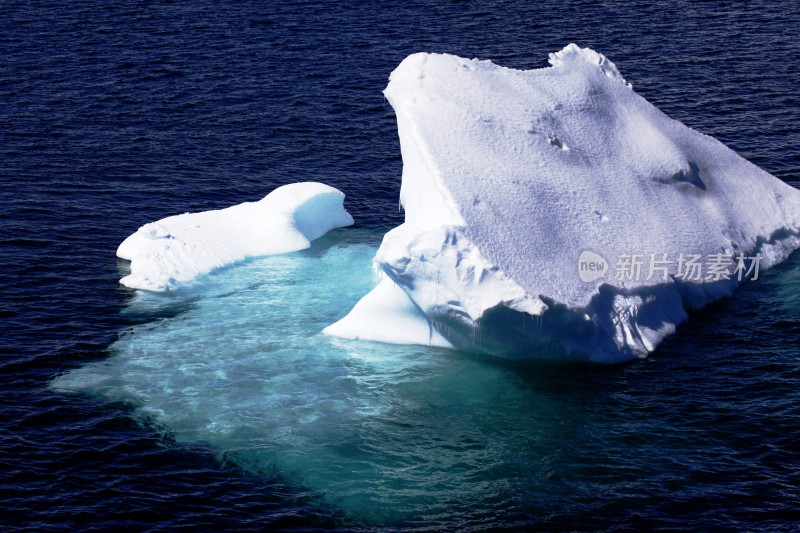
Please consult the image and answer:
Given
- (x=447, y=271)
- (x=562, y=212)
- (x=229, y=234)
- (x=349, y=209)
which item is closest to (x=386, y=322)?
(x=447, y=271)

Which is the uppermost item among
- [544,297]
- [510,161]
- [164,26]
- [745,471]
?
[164,26]

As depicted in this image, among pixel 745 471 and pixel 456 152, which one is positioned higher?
pixel 456 152

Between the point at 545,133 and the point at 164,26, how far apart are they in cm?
3228

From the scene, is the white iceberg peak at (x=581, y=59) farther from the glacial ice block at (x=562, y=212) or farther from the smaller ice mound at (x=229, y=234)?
the smaller ice mound at (x=229, y=234)

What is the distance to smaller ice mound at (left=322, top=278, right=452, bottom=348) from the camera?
32.8 meters

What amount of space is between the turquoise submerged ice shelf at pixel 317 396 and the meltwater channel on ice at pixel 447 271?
0.08 metres

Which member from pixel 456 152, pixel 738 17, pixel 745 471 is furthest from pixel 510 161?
pixel 738 17

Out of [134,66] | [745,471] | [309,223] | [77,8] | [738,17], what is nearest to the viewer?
[745,471]

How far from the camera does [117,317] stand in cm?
3438

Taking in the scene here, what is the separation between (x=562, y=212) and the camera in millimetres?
32688

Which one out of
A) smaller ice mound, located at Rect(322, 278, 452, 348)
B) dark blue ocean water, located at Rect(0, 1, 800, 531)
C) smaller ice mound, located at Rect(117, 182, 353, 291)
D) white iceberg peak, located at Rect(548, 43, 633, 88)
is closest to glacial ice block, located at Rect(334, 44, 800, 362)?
white iceberg peak, located at Rect(548, 43, 633, 88)

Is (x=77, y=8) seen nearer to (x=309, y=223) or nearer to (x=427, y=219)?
(x=309, y=223)

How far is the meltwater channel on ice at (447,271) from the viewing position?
29.3 m

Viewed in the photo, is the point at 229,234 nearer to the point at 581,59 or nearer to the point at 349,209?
the point at 349,209
